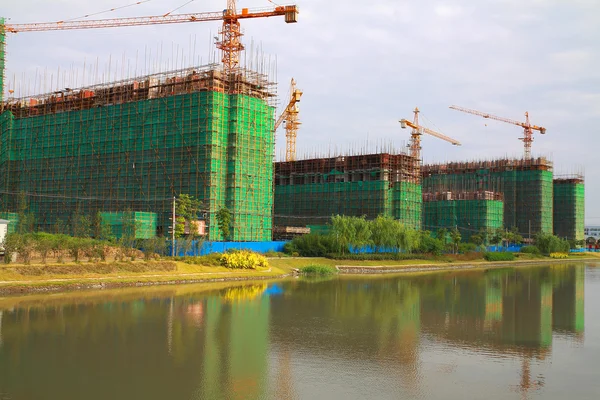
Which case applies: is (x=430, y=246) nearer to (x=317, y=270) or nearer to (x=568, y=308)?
(x=317, y=270)

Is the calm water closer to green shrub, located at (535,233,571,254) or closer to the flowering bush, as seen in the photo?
the flowering bush

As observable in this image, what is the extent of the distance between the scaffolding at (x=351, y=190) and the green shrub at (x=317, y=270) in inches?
1298

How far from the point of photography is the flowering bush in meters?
55.2

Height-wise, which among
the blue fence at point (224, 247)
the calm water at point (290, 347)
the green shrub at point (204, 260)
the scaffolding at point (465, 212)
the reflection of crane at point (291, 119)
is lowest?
the calm water at point (290, 347)

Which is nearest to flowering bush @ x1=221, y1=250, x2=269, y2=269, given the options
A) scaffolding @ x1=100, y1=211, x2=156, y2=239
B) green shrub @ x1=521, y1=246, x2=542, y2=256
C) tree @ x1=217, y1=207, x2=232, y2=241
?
tree @ x1=217, y1=207, x2=232, y2=241

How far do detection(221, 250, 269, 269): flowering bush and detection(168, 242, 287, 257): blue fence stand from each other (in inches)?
181

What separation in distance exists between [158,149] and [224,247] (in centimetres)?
1958

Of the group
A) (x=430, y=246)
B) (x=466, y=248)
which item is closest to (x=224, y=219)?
(x=430, y=246)

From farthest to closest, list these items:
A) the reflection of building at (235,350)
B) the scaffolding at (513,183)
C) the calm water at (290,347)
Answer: the scaffolding at (513,183) → the calm water at (290,347) → the reflection of building at (235,350)

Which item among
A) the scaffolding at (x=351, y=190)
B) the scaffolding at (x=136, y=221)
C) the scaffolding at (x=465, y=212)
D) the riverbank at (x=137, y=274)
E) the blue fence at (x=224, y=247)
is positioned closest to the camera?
the riverbank at (x=137, y=274)

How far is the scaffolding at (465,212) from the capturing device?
122938 mm

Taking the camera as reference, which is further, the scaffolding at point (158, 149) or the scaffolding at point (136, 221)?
the scaffolding at point (158, 149)

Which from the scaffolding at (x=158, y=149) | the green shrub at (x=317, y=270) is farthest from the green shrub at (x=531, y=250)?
the green shrub at (x=317, y=270)

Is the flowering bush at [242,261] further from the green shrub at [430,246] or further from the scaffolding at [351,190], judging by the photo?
the scaffolding at [351,190]
